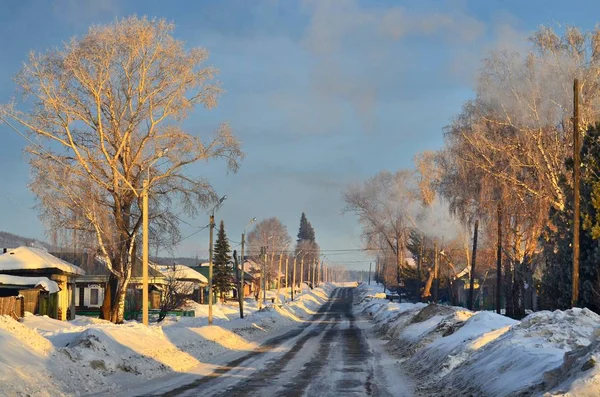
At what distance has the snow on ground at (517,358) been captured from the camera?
10.2 meters

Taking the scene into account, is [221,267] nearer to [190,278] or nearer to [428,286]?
[190,278]

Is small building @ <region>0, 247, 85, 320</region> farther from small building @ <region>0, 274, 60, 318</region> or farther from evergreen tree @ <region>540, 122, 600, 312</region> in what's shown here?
evergreen tree @ <region>540, 122, 600, 312</region>

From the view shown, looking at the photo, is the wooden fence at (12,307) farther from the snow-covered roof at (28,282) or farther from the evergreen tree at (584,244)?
the evergreen tree at (584,244)

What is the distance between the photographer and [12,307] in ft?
92.7

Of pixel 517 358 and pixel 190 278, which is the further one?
pixel 190 278

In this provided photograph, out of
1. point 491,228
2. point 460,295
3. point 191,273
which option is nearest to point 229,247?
point 191,273

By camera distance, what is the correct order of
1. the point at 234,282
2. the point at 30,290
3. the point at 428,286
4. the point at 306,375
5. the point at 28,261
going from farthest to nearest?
1. the point at 234,282
2. the point at 428,286
3. the point at 28,261
4. the point at 30,290
5. the point at 306,375

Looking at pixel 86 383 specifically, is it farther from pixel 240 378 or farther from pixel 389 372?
pixel 389 372

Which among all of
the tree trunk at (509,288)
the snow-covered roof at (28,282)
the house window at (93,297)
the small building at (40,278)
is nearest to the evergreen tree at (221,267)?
the house window at (93,297)

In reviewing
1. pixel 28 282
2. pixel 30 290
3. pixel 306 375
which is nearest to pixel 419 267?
pixel 28 282

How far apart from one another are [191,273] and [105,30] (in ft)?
147

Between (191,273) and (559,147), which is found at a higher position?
(559,147)

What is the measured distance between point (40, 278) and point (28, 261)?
353cm

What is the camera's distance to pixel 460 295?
85.2 metres
